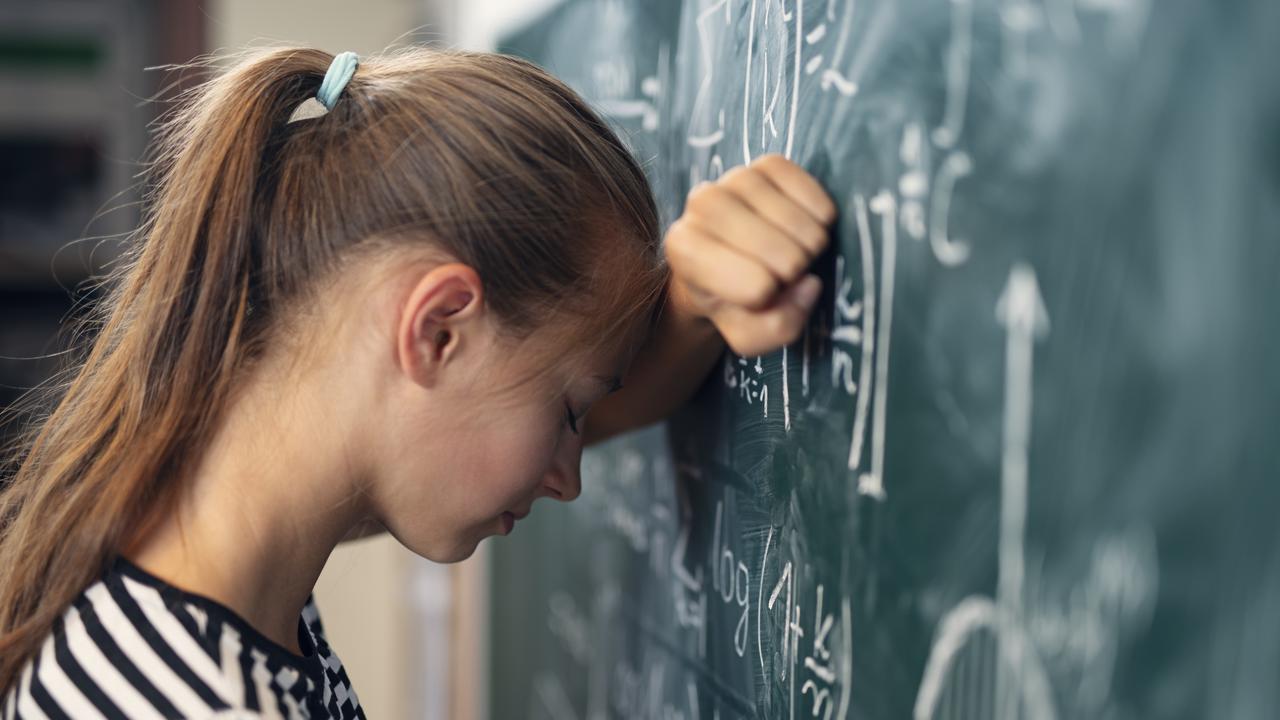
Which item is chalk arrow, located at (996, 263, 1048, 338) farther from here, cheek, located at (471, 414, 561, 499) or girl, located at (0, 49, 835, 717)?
cheek, located at (471, 414, 561, 499)

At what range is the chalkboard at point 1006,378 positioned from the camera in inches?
16.7

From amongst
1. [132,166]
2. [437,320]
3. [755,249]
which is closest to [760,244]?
[755,249]

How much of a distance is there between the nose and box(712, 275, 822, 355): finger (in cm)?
14

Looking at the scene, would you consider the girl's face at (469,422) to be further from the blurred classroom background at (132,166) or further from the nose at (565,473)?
the blurred classroom background at (132,166)

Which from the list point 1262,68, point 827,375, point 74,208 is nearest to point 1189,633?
point 1262,68

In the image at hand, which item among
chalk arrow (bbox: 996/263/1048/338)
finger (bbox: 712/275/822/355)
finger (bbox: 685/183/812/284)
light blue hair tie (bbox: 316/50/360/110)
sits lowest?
finger (bbox: 712/275/822/355)

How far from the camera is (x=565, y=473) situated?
2.79ft

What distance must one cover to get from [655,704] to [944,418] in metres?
0.62

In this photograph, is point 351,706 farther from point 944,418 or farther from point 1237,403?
point 1237,403

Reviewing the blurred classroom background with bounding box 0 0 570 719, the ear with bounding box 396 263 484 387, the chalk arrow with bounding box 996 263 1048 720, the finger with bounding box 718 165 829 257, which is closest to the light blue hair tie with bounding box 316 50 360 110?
the ear with bounding box 396 263 484 387

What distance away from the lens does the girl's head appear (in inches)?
29.1

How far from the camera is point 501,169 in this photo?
747mm

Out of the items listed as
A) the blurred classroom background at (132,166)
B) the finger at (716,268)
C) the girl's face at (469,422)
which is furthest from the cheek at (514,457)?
the blurred classroom background at (132,166)

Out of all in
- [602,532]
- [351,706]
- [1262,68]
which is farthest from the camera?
[602,532]
